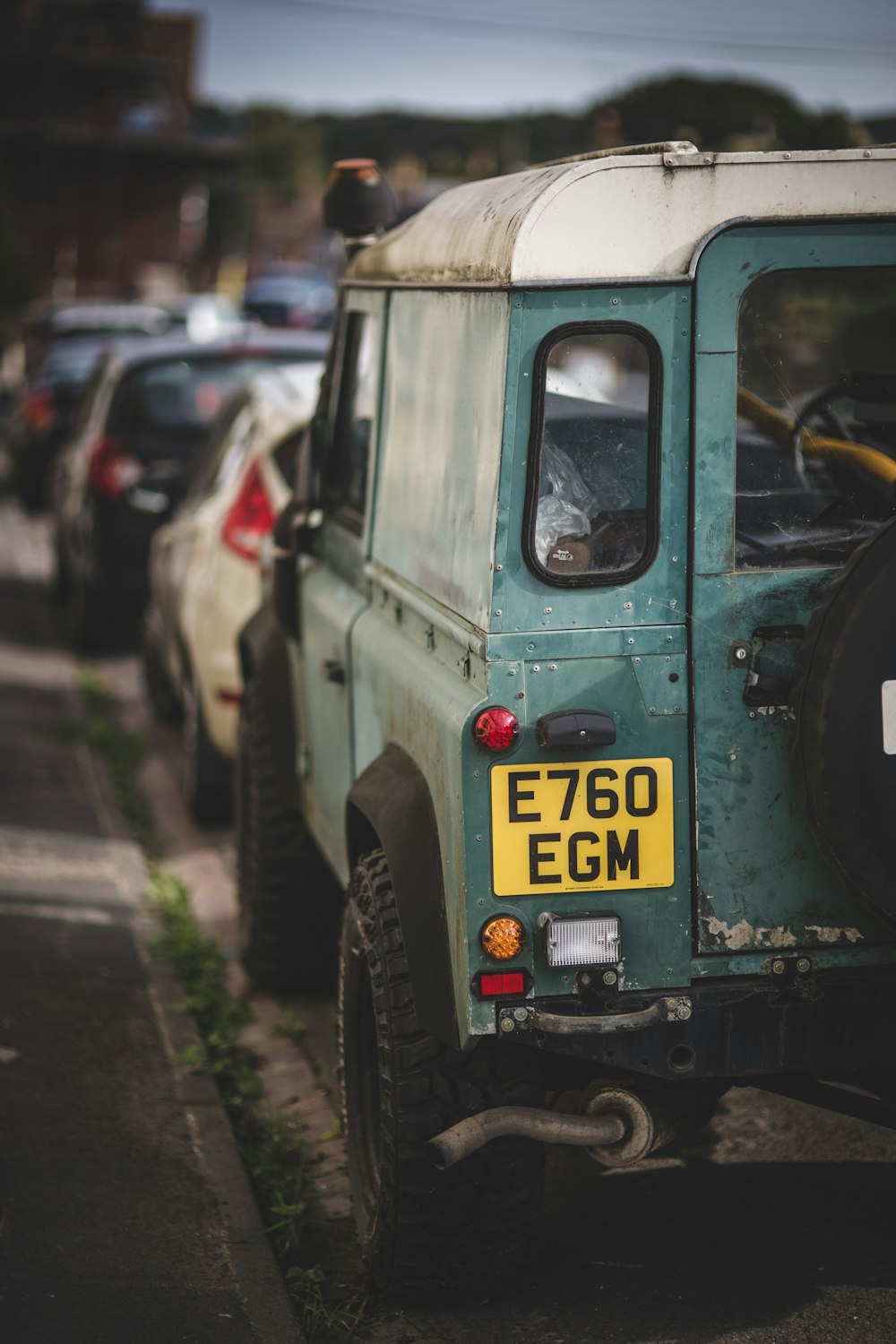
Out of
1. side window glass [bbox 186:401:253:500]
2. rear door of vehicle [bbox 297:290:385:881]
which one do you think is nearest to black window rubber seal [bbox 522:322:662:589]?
rear door of vehicle [bbox 297:290:385:881]

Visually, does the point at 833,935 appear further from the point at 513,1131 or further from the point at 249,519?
the point at 249,519

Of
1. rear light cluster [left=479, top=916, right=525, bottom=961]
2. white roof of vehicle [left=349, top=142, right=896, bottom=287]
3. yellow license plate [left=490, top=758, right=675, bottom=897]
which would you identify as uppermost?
white roof of vehicle [left=349, top=142, right=896, bottom=287]

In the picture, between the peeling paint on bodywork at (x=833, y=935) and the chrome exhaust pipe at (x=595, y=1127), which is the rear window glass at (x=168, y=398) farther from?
the peeling paint on bodywork at (x=833, y=935)

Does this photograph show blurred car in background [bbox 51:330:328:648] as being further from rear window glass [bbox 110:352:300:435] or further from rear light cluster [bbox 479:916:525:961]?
rear light cluster [bbox 479:916:525:961]

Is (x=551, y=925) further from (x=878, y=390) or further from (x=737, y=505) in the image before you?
(x=878, y=390)

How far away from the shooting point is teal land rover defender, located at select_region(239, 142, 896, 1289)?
313cm

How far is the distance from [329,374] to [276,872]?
167cm

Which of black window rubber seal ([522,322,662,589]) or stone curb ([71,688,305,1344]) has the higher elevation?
black window rubber seal ([522,322,662,589])

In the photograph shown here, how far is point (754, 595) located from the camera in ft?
10.6

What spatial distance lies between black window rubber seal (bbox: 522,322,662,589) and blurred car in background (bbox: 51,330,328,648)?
6520 mm

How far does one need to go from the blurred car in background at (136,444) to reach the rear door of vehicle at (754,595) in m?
6.50

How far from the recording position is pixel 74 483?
1205cm

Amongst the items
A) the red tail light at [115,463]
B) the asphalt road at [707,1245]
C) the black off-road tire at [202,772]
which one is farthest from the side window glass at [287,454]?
the red tail light at [115,463]

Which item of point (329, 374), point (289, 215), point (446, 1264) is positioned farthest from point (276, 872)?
point (289, 215)
